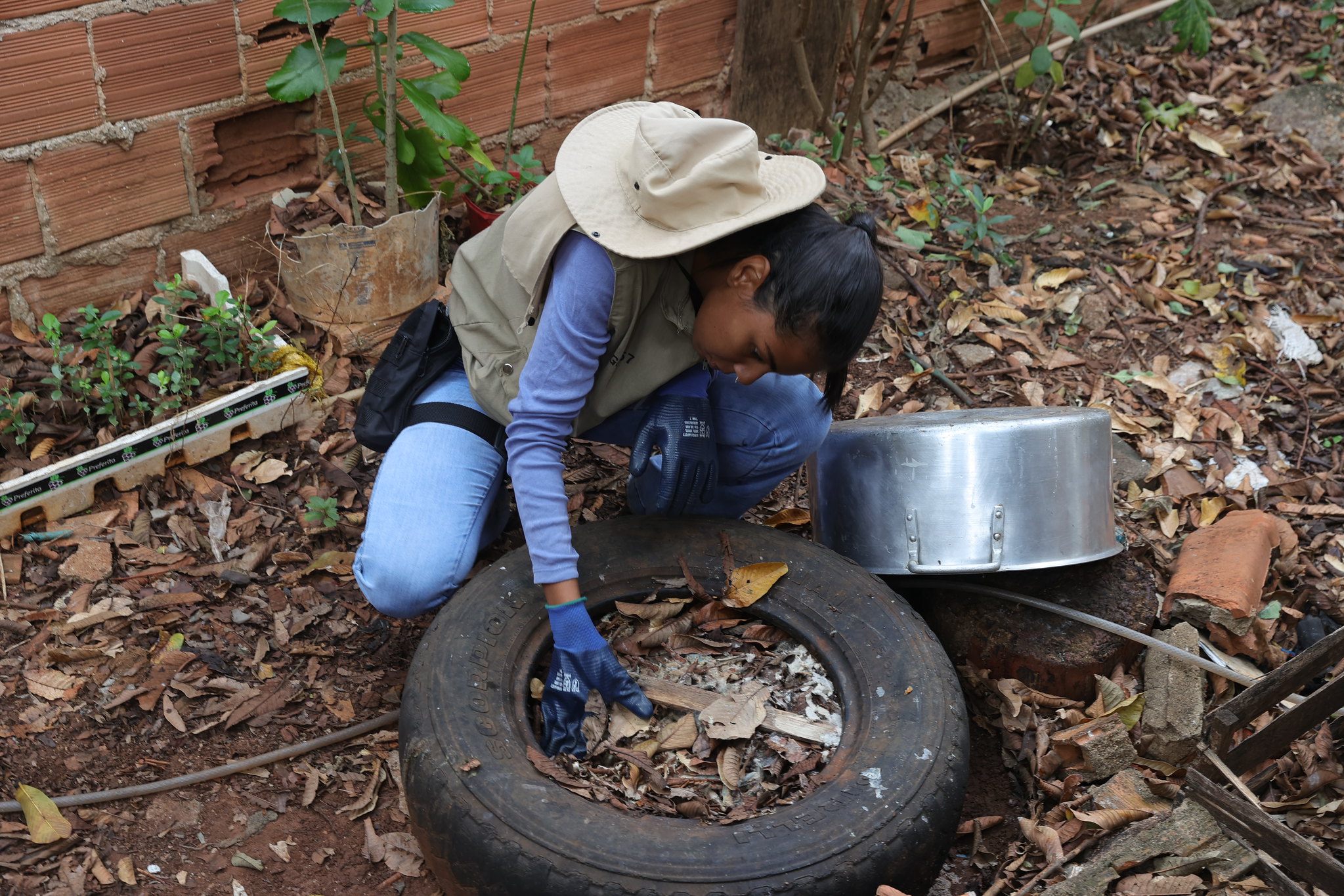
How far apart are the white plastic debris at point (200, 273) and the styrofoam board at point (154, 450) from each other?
1.22ft

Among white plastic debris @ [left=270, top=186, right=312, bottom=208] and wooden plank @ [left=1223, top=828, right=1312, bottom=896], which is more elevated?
white plastic debris @ [left=270, top=186, right=312, bottom=208]

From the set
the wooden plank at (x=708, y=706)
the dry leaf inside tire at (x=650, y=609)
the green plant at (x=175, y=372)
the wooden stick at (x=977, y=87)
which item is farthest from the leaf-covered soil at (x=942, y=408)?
the dry leaf inside tire at (x=650, y=609)

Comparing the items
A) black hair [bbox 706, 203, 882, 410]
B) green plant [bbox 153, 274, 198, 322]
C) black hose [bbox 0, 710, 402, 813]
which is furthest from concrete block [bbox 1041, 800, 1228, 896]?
green plant [bbox 153, 274, 198, 322]

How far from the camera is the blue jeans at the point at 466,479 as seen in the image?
8.42 feet

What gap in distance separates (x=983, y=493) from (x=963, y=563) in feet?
0.57

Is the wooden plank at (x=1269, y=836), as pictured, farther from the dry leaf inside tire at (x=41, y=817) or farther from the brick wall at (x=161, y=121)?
the brick wall at (x=161, y=121)

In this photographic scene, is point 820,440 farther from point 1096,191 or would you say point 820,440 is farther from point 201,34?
point 1096,191

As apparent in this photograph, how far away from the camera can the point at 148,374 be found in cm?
312

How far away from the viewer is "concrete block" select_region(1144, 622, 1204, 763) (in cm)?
251

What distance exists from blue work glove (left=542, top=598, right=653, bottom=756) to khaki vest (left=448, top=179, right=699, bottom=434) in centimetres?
56

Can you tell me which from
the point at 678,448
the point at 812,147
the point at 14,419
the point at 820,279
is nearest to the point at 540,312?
the point at 678,448

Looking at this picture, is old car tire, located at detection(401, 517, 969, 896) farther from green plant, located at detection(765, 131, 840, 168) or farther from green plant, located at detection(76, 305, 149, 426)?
green plant, located at detection(765, 131, 840, 168)

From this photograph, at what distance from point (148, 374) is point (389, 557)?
113cm

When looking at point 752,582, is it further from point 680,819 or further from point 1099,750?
point 1099,750
